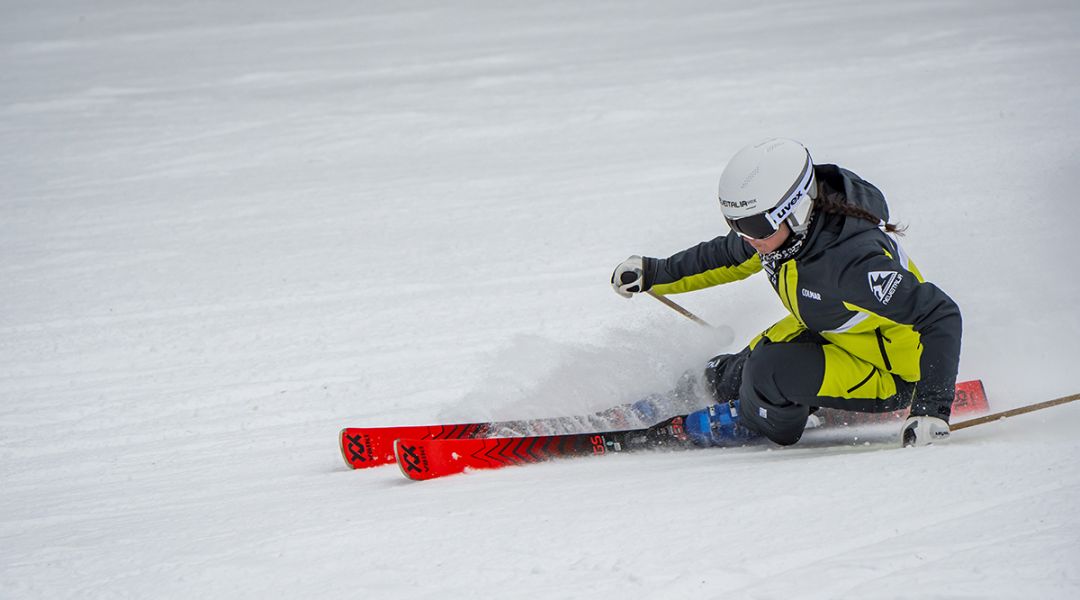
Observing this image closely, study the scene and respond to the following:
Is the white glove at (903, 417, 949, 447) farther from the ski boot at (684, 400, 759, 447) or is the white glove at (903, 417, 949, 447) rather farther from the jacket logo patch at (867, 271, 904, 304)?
the ski boot at (684, 400, 759, 447)

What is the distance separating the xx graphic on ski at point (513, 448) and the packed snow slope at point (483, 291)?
12cm

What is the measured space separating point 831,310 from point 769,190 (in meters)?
0.53

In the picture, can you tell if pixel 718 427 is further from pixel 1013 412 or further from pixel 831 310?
pixel 1013 412

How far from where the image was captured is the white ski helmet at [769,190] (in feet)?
10.9

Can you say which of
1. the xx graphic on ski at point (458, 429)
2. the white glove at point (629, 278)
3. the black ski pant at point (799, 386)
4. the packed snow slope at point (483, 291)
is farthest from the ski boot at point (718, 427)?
the white glove at point (629, 278)

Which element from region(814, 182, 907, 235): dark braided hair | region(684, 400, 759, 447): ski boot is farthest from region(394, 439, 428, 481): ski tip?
region(814, 182, 907, 235): dark braided hair

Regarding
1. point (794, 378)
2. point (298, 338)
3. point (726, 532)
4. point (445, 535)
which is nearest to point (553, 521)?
point (445, 535)

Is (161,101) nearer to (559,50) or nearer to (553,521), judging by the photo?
(559,50)

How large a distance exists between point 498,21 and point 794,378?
12.9 meters

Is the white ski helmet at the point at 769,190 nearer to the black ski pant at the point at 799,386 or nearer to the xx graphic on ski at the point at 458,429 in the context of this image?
the black ski pant at the point at 799,386

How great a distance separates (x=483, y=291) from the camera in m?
6.38

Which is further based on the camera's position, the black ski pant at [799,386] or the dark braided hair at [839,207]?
the black ski pant at [799,386]

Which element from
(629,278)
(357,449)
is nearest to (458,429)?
(357,449)

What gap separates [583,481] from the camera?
3.35 metres
